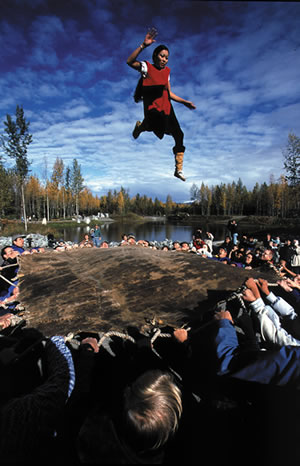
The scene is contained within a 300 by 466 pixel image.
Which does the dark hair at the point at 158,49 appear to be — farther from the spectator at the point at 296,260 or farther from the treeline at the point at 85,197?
the treeline at the point at 85,197

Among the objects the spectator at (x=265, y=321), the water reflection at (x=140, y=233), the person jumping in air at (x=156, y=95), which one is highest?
the person jumping in air at (x=156, y=95)

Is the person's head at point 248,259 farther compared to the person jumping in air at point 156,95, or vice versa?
the person's head at point 248,259

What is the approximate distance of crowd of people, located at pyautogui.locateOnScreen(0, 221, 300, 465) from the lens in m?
1.36

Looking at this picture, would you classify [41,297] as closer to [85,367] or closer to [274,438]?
[85,367]

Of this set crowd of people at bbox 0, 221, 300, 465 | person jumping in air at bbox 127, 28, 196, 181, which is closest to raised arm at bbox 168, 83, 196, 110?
person jumping in air at bbox 127, 28, 196, 181

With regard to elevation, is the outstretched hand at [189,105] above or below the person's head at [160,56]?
below

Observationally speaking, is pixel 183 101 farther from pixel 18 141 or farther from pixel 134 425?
pixel 18 141

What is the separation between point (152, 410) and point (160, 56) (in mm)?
4028

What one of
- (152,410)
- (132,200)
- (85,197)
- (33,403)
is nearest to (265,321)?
(152,410)

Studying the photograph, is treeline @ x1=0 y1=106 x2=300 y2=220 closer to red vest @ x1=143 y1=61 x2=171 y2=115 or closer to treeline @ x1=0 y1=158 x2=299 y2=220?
treeline @ x1=0 y1=158 x2=299 y2=220

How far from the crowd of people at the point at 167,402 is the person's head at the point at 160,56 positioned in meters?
3.23

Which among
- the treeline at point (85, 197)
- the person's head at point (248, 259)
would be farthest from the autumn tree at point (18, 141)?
the person's head at point (248, 259)

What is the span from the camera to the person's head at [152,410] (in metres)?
1.37

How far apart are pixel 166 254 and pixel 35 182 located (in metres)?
64.1
